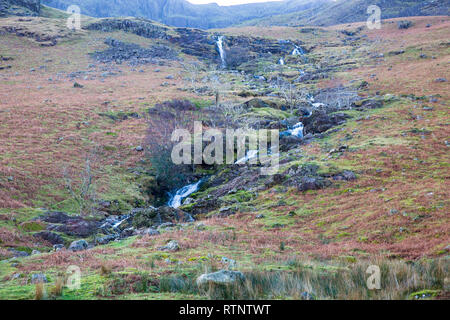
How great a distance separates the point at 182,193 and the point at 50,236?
16.5 meters

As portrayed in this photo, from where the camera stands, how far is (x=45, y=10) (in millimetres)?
152000

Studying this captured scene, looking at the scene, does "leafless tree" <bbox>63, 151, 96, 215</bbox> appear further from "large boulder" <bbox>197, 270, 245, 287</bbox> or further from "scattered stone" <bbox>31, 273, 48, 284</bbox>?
"large boulder" <bbox>197, 270, 245, 287</bbox>

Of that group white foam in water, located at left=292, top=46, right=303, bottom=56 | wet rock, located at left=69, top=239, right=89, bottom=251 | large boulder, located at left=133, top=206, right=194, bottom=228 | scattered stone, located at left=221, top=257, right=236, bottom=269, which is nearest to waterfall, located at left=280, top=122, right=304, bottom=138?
large boulder, located at left=133, top=206, right=194, bottom=228

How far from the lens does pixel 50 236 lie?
18.4m

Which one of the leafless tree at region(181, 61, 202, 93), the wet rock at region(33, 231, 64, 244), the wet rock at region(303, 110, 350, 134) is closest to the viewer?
the wet rock at region(33, 231, 64, 244)

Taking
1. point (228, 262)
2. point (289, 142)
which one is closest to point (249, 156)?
point (289, 142)

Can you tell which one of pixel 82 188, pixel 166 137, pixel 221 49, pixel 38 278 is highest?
pixel 221 49

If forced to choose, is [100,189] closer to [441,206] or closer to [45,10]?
[441,206]

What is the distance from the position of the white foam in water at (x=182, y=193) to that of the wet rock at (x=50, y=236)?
14.4m

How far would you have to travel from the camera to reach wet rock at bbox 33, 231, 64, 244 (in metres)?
18.2

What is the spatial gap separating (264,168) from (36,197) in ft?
69.2

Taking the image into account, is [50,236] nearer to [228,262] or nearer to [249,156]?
[228,262]

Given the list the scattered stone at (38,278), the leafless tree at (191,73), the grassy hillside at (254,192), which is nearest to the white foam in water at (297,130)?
the grassy hillside at (254,192)

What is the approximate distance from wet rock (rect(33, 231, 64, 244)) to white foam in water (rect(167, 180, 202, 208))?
1444 centimetres
